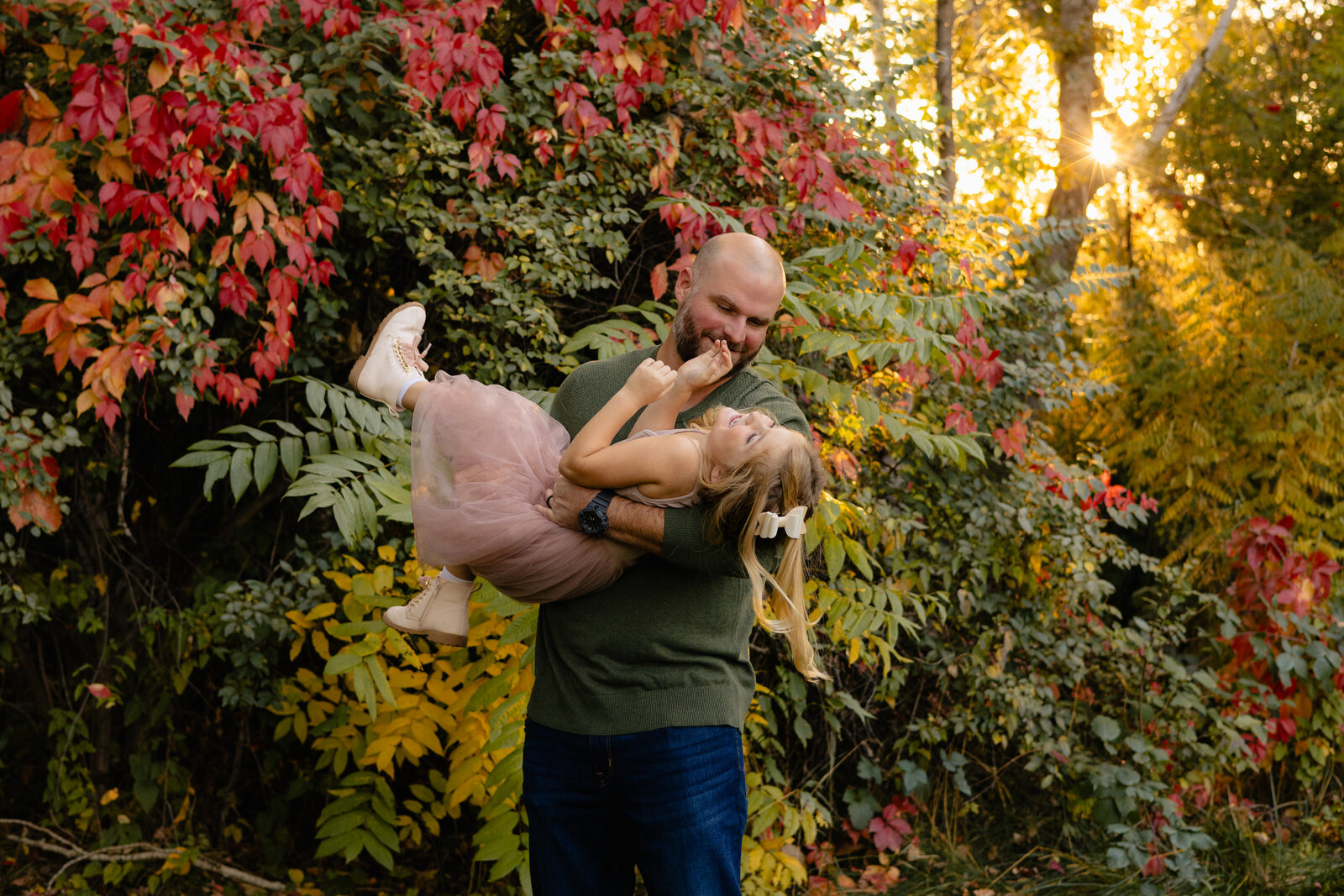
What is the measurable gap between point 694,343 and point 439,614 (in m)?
0.82

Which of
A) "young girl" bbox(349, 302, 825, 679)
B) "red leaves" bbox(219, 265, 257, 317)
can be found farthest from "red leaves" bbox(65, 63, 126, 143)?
"young girl" bbox(349, 302, 825, 679)

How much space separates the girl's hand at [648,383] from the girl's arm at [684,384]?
0.02 m

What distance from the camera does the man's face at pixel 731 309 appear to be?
87.8 inches

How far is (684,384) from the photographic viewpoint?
6.53 ft

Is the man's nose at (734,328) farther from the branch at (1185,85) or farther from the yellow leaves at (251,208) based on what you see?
the branch at (1185,85)

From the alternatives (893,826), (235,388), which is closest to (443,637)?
(235,388)

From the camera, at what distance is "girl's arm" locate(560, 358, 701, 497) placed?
1.94m

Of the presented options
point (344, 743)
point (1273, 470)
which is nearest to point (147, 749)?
point (344, 743)

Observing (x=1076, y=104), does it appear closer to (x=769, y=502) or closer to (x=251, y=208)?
(x=251, y=208)

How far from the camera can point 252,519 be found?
4211 millimetres

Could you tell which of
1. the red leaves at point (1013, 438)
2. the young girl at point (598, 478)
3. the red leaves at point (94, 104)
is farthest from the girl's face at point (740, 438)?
the red leaves at point (1013, 438)

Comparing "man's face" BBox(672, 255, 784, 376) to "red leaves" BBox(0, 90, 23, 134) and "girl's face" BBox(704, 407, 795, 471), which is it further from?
"red leaves" BBox(0, 90, 23, 134)

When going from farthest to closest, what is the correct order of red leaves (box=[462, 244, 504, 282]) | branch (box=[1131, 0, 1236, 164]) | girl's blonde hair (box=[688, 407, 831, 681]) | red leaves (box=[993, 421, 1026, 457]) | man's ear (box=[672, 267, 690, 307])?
branch (box=[1131, 0, 1236, 164])
red leaves (box=[993, 421, 1026, 457])
red leaves (box=[462, 244, 504, 282])
man's ear (box=[672, 267, 690, 307])
girl's blonde hair (box=[688, 407, 831, 681])

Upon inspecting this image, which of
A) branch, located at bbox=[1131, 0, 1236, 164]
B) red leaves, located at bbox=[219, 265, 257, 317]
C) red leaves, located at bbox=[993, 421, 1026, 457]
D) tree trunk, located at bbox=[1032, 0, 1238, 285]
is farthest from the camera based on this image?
branch, located at bbox=[1131, 0, 1236, 164]
